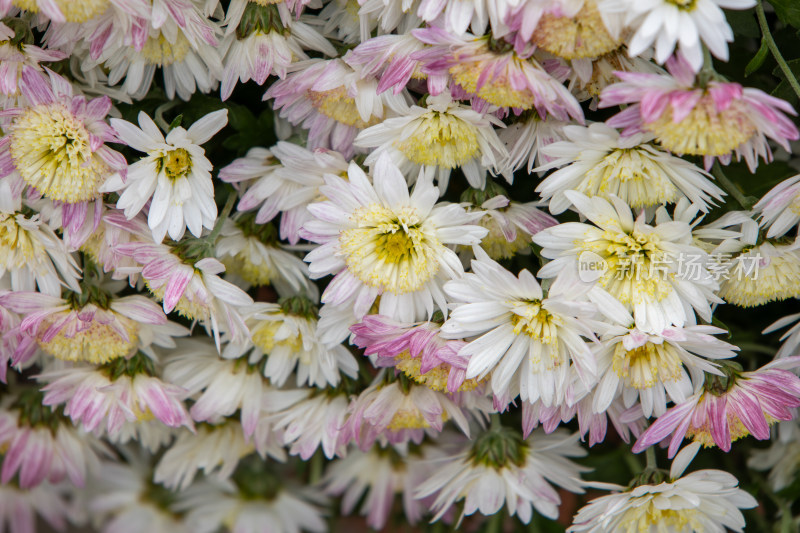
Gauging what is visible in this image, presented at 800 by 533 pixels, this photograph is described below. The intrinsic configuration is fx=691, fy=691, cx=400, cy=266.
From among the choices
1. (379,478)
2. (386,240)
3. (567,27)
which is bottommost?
(379,478)

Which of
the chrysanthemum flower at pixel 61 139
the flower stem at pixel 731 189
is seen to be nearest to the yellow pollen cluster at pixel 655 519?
the flower stem at pixel 731 189

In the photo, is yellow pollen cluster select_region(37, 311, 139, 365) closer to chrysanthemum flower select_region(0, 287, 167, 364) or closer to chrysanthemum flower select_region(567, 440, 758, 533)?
chrysanthemum flower select_region(0, 287, 167, 364)

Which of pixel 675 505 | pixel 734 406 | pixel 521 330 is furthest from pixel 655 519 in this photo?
pixel 521 330

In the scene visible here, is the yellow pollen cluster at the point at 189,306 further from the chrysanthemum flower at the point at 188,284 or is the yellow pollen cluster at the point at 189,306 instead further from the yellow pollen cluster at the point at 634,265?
the yellow pollen cluster at the point at 634,265

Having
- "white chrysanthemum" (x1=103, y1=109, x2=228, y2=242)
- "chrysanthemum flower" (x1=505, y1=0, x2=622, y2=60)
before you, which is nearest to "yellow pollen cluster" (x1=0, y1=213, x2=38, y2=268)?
"white chrysanthemum" (x1=103, y1=109, x2=228, y2=242)

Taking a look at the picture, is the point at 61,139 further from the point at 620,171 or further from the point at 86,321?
the point at 620,171

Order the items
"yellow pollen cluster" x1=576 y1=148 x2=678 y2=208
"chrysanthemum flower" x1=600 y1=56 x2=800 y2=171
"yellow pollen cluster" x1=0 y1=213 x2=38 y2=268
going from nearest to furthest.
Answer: "chrysanthemum flower" x1=600 y1=56 x2=800 y2=171, "yellow pollen cluster" x1=576 y1=148 x2=678 y2=208, "yellow pollen cluster" x1=0 y1=213 x2=38 y2=268
